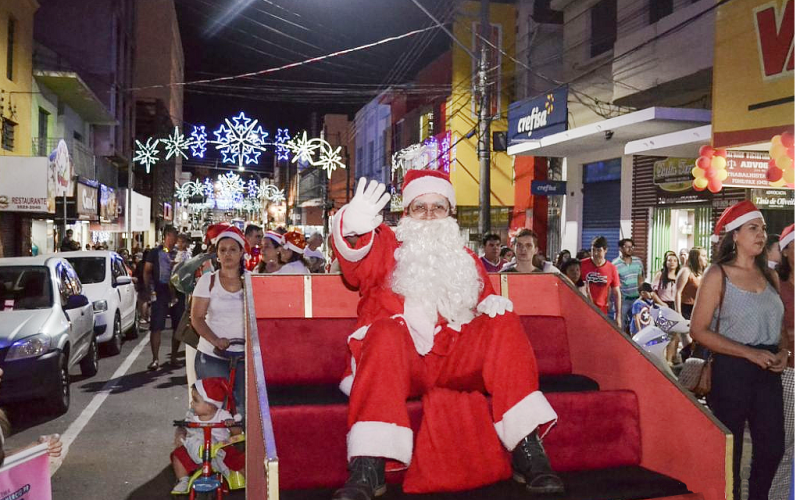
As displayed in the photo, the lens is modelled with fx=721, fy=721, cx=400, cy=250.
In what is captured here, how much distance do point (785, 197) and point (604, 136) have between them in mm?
4092

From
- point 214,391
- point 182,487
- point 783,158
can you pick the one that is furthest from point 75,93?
point 783,158

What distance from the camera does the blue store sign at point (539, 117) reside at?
15953 millimetres

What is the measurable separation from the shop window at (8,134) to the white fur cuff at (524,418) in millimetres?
20770

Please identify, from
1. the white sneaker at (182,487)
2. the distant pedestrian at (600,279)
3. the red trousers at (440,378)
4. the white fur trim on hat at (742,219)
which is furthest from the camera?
the distant pedestrian at (600,279)

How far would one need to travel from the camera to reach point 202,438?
491 cm

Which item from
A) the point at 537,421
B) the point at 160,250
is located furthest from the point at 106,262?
the point at 537,421

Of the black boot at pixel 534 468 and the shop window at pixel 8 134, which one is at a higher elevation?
the shop window at pixel 8 134

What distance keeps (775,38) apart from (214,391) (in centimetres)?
832

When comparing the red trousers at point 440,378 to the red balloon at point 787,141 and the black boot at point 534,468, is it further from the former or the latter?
the red balloon at point 787,141

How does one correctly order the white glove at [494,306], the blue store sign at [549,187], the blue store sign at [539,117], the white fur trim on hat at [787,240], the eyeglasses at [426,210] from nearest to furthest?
the white glove at [494,306] → the eyeglasses at [426,210] → the white fur trim on hat at [787,240] → the blue store sign at [539,117] → the blue store sign at [549,187]

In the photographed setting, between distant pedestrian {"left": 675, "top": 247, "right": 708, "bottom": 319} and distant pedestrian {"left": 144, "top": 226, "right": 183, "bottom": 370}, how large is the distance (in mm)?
6869

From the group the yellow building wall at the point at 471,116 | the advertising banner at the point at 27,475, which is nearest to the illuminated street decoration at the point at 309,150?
the yellow building wall at the point at 471,116

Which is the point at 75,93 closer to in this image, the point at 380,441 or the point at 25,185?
the point at 25,185

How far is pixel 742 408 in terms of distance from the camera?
4.22 metres
